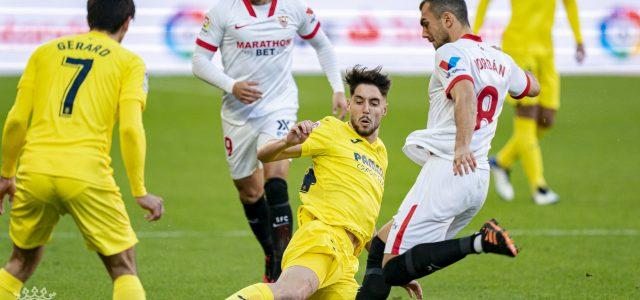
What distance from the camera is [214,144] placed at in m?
17.8

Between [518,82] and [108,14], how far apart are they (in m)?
2.63

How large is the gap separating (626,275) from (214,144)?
986cm

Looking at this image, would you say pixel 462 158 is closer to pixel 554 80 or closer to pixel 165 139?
pixel 554 80

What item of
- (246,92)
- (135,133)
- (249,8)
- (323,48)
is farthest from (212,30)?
(135,133)

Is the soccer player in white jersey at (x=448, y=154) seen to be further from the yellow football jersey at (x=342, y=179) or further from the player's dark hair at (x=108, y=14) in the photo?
the player's dark hair at (x=108, y=14)

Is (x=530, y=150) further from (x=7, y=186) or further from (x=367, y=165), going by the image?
(x=7, y=186)

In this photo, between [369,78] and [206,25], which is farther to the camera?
[206,25]

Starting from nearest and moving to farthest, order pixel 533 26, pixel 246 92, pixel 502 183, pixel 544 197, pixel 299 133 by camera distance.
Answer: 1. pixel 299 133
2. pixel 246 92
3. pixel 544 197
4. pixel 533 26
5. pixel 502 183

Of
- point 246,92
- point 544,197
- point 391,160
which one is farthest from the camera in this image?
A: point 391,160

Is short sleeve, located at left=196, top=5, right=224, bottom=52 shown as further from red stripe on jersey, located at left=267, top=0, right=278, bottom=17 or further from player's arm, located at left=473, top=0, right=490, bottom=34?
player's arm, located at left=473, top=0, right=490, bottom=34

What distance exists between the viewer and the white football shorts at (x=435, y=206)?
6.79 meters

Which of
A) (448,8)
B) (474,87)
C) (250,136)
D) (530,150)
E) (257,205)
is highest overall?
(448,8)

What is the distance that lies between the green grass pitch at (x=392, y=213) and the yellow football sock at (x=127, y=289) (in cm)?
200

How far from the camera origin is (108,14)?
621cm
